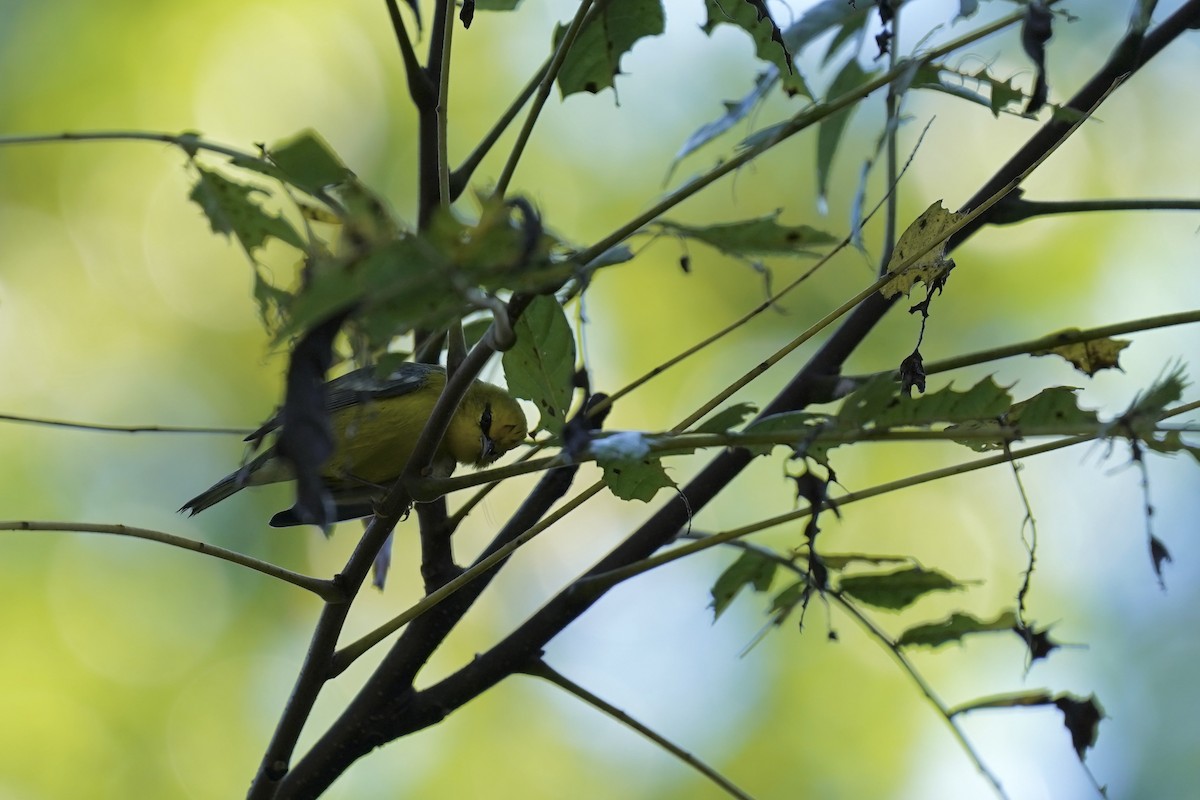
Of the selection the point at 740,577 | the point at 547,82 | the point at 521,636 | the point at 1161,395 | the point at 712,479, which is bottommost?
the point at 1161,395

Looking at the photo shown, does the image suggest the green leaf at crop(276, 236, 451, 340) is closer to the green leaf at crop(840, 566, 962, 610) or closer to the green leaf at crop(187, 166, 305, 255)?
the green leaf at crop(187, 166, 305, 255)

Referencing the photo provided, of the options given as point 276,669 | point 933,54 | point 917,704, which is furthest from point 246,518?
point 933,54

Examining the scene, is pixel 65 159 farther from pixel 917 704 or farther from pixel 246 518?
pixel 917 704

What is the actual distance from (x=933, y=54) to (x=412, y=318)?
768 millimetres

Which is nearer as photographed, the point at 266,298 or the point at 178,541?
the point at 178,541

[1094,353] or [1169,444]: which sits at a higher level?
[1094,353]

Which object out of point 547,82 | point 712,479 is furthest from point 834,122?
point 547,82

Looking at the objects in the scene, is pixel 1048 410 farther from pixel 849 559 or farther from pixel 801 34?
pixel 801 34

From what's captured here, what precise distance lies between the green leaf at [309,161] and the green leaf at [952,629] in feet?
3.69

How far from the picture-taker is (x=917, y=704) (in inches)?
209

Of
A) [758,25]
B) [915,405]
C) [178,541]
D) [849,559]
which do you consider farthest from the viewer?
[849,559]

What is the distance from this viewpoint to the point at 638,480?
1249 mm

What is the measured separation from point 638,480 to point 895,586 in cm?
62

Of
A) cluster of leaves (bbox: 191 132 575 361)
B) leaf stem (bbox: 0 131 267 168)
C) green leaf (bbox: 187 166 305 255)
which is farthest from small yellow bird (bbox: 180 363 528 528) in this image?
cluster of leaves (bbox: 191 132 575 361)
